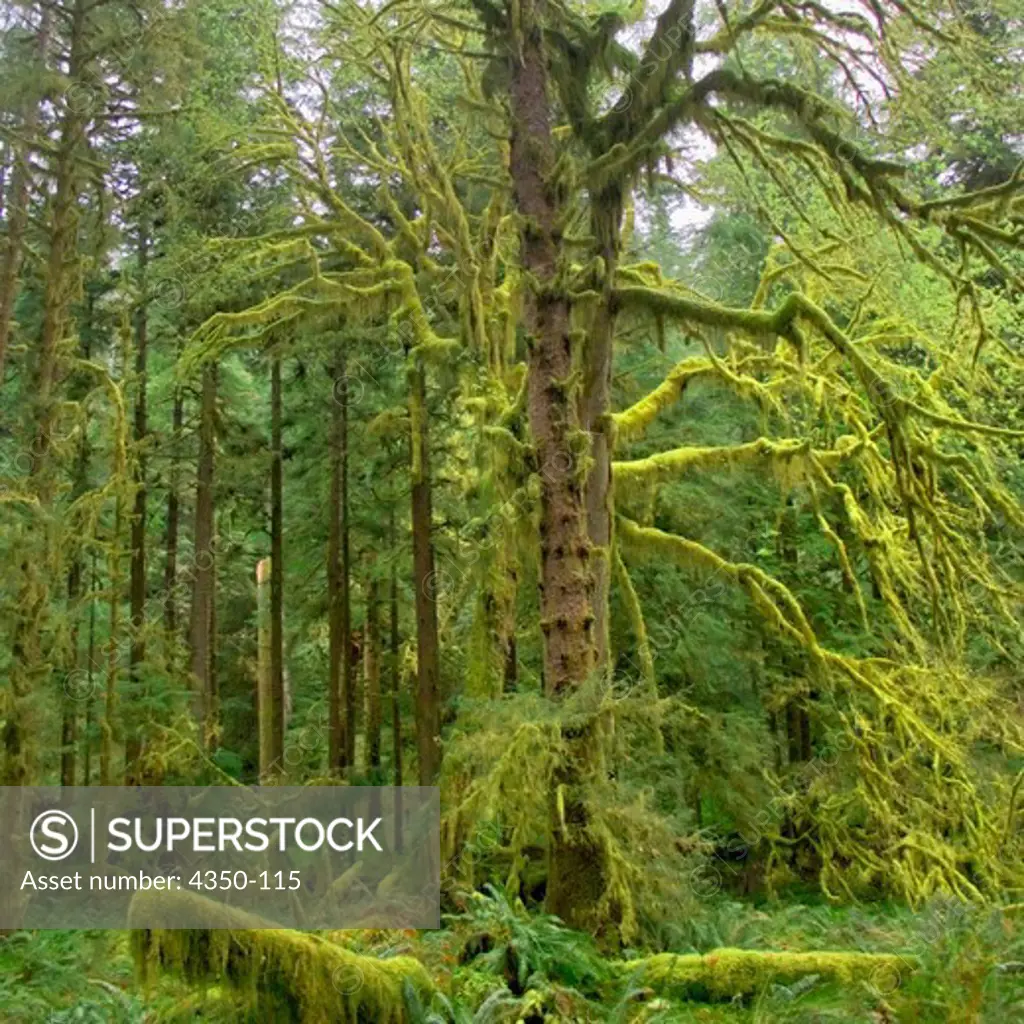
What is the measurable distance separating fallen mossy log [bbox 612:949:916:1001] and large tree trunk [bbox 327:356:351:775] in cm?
980

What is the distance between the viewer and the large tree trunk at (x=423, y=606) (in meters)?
10.9

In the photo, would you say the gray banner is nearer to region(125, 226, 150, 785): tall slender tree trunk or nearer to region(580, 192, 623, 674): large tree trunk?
region(125, 226, 150, 785): tall slender tree trunk

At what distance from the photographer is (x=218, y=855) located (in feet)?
34.9

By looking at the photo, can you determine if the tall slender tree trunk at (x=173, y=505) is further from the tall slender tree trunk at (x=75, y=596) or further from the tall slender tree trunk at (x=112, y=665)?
the tall slender tree trunk at (x=112, y=665)

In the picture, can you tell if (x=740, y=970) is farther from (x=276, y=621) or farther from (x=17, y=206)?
(x=276, y=621)

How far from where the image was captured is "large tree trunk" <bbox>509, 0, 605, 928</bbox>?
561 cm

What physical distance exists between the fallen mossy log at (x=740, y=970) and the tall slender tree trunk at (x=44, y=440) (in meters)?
5.90

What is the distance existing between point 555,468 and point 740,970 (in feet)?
10.7

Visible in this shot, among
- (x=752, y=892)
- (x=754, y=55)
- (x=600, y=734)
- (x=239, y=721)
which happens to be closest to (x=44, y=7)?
(x=754, y=55)

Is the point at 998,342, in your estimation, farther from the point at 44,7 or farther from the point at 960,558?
the point at 44,7

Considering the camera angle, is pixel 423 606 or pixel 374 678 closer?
pixel 423 606

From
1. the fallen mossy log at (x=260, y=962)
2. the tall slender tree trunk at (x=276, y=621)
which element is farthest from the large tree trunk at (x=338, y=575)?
the fallen mossy log at (x=260, y=962)

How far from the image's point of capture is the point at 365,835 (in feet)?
46.9

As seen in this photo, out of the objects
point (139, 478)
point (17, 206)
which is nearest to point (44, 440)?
point (17, 206)
